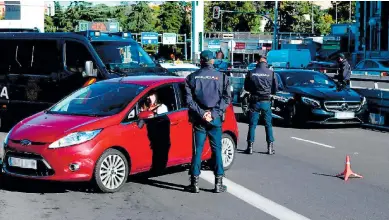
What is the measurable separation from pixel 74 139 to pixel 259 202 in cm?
229

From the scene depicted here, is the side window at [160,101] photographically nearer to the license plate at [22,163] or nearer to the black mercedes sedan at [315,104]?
the license plate at [22,163]

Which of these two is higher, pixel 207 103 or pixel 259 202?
pixel 207 103

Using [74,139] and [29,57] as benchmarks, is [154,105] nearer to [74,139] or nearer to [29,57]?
[74,139]

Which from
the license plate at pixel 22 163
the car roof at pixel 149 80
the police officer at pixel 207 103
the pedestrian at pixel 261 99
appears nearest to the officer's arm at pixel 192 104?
the police officer at pixel 207 103

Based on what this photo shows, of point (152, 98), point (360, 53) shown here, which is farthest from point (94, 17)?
point (152, 98)

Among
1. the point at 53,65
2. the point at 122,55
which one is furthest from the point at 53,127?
the point at 122,55

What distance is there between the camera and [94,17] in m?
102

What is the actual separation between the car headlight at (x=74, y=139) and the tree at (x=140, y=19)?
89.3 meters

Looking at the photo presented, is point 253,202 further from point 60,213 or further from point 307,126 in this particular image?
point 307,126

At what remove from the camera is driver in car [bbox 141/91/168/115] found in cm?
881

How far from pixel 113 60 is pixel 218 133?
667 cm

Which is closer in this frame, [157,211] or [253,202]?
[157,211]

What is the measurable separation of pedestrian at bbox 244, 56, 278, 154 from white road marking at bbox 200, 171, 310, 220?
8.62 feet

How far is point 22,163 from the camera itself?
313 inches
